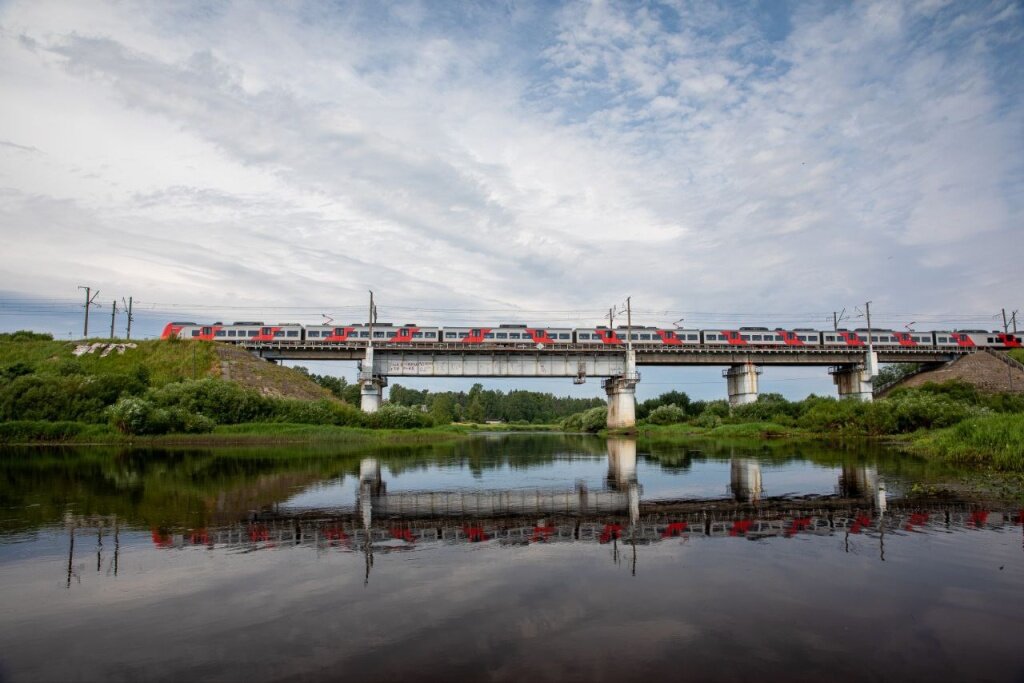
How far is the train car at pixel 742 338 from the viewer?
78875 millimetres

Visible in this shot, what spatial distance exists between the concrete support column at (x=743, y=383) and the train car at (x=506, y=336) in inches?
965

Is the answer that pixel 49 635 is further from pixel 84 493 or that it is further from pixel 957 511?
pixel 957 511

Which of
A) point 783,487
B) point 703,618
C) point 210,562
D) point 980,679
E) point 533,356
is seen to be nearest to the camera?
point 980,679

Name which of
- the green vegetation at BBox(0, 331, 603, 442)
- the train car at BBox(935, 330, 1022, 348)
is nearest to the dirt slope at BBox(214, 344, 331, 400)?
the green vegetation at BBox(0, 331, 603, 442)

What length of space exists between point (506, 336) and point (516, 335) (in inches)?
54.5

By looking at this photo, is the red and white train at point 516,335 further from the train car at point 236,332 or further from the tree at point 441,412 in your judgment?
the tree at point 441,412

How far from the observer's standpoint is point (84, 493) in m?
18.7

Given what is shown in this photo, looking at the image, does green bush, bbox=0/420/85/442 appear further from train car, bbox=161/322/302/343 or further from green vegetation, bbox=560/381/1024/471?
green vegetation, bbox=560/381/1024/471

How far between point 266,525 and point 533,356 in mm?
64933

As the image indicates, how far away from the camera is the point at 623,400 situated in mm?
77000

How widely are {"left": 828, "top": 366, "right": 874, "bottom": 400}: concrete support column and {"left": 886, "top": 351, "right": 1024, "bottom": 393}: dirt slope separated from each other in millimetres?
6494

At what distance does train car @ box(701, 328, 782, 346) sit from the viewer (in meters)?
78.9

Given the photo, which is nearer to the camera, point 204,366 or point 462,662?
point 462,662

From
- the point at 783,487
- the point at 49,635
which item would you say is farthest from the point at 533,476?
the point at 49,635
